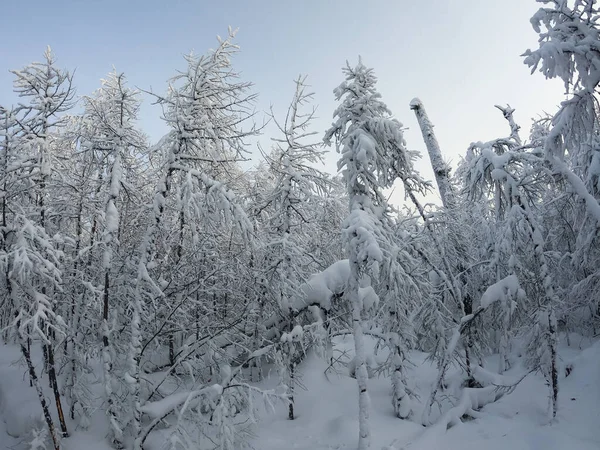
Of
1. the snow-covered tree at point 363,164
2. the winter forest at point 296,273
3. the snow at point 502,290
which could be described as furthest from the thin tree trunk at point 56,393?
the snow at point 502,290

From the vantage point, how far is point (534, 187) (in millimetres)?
8219

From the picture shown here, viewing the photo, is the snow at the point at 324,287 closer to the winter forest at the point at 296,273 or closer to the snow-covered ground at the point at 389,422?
the winter forest at the point at 296,273

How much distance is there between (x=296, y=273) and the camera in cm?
1065

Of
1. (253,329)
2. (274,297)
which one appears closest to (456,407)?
→ (274,297)

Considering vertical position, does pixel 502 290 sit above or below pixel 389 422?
above

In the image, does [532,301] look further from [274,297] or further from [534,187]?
[274,297]

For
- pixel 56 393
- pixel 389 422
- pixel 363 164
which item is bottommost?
pixel 389 422

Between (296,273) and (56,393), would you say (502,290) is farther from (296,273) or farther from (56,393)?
(56,393)

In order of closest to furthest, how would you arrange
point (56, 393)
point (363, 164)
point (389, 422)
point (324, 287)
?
point (363, 164) → point (56, 393) → point (389, 422) → point (324, 287)

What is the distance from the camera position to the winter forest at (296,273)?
23.6 ft

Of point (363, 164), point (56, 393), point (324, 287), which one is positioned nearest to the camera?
point (363, 164)

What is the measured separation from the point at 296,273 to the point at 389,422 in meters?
4.65

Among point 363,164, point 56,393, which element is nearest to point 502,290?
point 363,164

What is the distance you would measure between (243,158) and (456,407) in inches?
315
